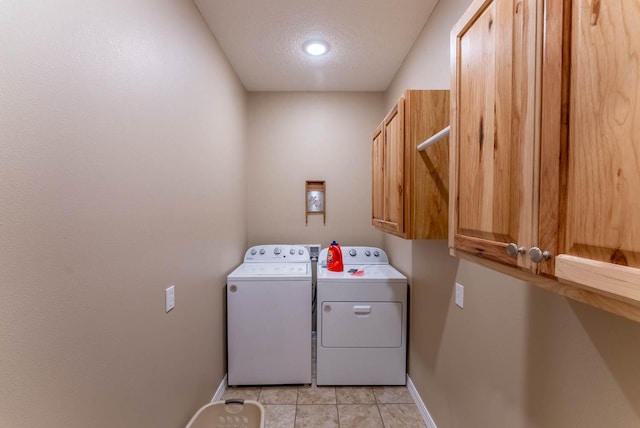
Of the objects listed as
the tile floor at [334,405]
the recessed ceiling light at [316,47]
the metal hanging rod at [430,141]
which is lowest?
the tile floor at [334,405]

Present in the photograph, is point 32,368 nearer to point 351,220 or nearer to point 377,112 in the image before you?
point 351,220

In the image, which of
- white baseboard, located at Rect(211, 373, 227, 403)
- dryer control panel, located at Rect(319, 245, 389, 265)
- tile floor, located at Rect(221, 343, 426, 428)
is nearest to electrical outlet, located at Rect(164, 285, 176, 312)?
white baseboard, located at Rect(211, 373, 227, 403)

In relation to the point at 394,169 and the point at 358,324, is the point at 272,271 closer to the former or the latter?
the point at 358,324

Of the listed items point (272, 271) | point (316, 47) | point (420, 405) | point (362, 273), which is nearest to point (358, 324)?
point (362, 273)

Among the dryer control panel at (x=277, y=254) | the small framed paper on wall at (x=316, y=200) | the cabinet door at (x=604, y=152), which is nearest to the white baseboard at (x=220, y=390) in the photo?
the dryer control panel at (x=277, y=254)

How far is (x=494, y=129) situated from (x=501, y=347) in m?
0.92

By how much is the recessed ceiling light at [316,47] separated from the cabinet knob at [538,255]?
6.76 feet

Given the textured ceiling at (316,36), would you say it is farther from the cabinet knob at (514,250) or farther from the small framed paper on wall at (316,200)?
the cabinet knob at (514,250)

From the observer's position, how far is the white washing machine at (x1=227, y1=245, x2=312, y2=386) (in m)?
2.19

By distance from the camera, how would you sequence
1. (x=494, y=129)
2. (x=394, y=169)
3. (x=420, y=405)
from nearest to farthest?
(x=494, y=129) < (x=394, y=169) < (x=420, y=405)

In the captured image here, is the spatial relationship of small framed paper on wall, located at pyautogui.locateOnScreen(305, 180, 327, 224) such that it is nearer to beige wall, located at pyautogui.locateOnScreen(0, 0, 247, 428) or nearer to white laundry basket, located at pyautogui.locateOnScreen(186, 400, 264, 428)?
beige wall, located at pyautogui.locateOnScreen(0, 0, 247, 428)

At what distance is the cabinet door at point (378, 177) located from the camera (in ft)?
6.23

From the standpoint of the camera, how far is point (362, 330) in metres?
2.19

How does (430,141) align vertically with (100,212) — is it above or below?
above
